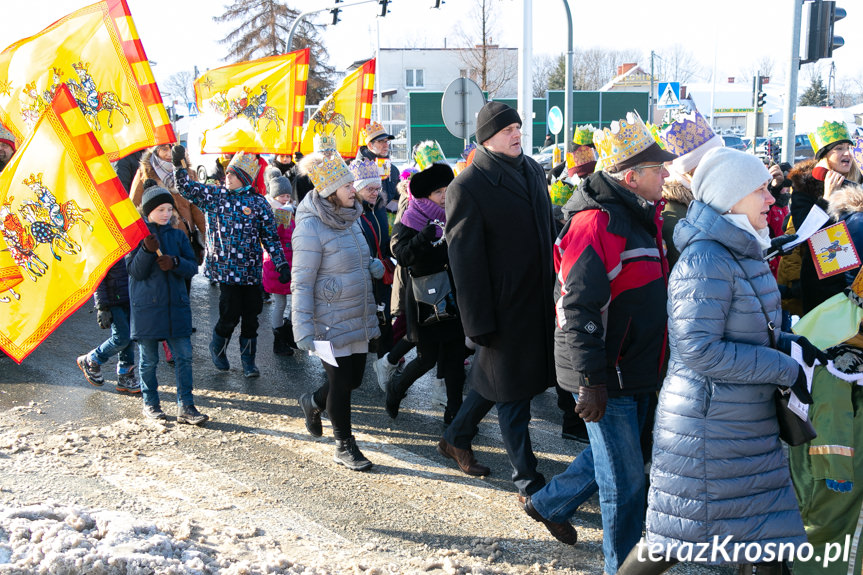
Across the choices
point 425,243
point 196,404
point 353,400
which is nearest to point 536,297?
point 425,243

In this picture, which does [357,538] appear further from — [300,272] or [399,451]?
[300,272]

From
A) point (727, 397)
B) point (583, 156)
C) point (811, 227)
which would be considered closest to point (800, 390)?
point (727, 397)

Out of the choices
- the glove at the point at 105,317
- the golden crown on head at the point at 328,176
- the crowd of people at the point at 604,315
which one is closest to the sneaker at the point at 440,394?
the crowd of people at the point at 604,315

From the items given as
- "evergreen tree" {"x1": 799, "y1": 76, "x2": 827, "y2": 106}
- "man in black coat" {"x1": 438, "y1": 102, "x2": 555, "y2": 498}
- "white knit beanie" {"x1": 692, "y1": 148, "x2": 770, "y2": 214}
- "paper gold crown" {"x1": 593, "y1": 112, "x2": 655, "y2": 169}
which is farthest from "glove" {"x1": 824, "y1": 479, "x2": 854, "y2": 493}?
"evergreen tree" {"x1": 799, "y1": 76, "x2": 827, "y2": 106}

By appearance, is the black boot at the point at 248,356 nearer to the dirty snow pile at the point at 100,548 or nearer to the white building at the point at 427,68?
the dirty snow pile at the point at 100,548

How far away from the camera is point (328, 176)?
4906mm

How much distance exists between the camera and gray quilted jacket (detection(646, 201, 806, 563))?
9.24 feet

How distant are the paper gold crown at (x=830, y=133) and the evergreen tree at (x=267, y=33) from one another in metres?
42.2

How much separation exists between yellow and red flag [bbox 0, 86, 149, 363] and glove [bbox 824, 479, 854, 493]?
12.0ft

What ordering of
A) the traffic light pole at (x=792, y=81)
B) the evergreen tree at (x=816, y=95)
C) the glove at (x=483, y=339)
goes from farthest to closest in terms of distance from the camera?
the evergreen tree at (x=816, y=95) → the traffic light pole at (x=792, y=81) → the glove at (x=483, y=339)

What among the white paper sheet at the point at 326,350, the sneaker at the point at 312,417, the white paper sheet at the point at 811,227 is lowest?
the sneaker at the point at 312,417

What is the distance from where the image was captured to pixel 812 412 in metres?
Answer: 3.44

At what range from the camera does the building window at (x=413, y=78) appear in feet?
210

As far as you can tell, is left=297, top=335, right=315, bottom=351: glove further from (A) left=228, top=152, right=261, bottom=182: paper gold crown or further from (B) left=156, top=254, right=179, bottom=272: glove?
(A) left=228, top=152, right=261, bottom=182: paper gold crown
